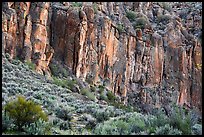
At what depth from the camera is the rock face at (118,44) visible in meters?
25.2

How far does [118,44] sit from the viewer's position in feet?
116

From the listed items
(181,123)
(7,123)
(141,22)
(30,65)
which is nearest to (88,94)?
(30,65)

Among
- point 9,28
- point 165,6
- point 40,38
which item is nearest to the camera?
point 9,28

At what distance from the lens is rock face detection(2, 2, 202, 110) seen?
82.7ft

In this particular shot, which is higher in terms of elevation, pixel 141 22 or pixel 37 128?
pixel 141 22

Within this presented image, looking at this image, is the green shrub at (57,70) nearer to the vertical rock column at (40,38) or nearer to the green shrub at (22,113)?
the vertical rock column at (40,38)

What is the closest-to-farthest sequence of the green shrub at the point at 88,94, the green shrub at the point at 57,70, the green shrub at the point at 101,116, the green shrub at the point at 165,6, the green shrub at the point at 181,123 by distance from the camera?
the green shrub at the point at 181,123 < the green shrub at the point at 101,116 < the green shrub at the point at 88,94 < the green shrub at the point at 57,70 < the green shrub at the point at 165,6

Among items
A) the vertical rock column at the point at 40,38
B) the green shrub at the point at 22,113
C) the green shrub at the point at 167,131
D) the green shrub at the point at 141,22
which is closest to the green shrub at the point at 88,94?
the vertical rock column at the point at 40,38

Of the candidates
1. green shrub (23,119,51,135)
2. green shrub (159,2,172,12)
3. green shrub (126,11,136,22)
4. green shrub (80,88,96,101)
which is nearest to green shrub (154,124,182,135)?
green shrub (23,119,51,135)

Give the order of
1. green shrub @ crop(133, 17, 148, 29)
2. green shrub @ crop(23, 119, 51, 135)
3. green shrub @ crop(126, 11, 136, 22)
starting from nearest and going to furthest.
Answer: green shrub @ crop(23, 119, 51, 135), green shrub @ crop(133, 17, 148, 29), green shrub @ crop(126, 11, 136, 22)

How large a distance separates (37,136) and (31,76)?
13662 mm

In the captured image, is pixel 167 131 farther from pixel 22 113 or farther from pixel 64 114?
pixel 64 114

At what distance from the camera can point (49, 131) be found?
354 inches

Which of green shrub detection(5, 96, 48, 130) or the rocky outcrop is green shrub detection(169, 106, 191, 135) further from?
the rocky outcrop
